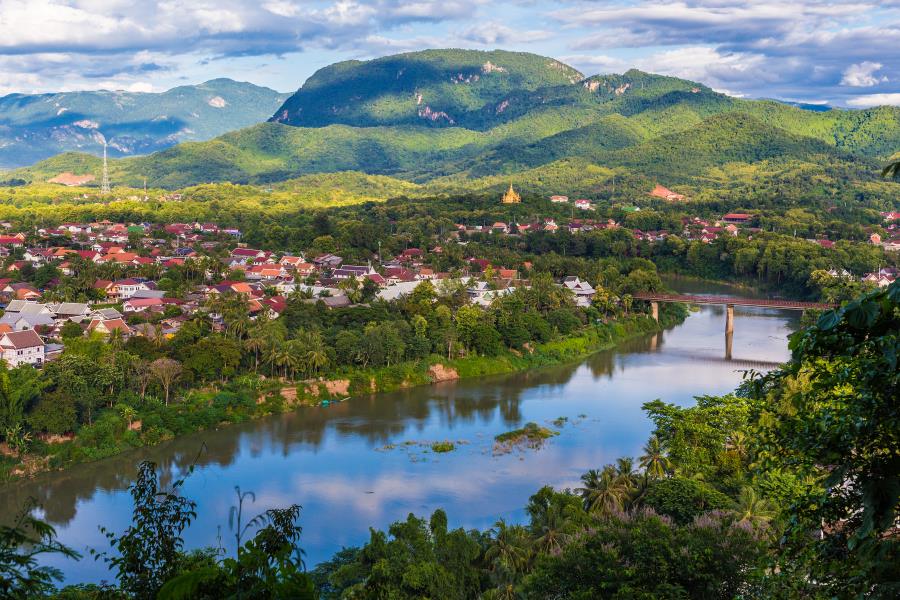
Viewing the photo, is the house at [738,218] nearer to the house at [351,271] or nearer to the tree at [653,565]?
the house at [351,271]

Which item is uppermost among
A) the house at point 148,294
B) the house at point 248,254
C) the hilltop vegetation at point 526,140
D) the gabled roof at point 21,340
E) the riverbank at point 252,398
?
the hilltop vegetation at point 526,140

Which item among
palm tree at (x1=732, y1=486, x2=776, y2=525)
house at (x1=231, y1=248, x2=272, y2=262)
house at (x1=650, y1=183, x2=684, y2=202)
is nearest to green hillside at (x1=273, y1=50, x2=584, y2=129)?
house at (x1=650, y1=183, x2=684, y2=202)

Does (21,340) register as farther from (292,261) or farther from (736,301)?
(736,301)

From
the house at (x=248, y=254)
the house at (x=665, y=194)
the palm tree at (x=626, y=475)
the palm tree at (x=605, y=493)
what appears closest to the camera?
the palm tree at (x=605, y=493)

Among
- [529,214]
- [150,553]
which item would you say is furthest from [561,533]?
[529,214]

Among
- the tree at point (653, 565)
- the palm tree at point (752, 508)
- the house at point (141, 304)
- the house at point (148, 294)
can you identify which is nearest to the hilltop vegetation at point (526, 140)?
the house at point (148, 294)
